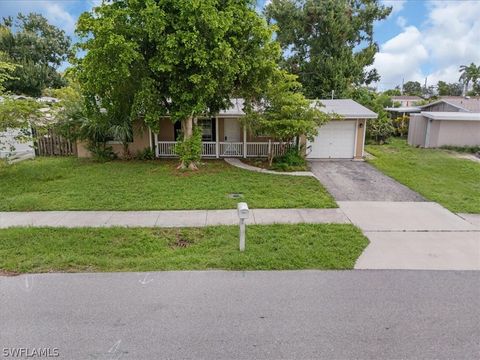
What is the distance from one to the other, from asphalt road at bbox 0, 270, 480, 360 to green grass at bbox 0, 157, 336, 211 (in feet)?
11.3

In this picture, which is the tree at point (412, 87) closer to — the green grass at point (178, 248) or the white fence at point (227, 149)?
the white fence at point (227, 149)

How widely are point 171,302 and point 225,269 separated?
1047 millimetres

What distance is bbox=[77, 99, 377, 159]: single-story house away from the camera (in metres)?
14.7

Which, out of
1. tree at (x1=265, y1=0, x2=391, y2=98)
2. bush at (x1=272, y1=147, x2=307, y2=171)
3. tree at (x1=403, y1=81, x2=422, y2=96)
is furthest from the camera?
tree at (x1=403, y1=81, x2=422, y2=96)

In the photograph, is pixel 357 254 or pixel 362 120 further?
pixel 362 120

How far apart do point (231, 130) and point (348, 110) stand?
5691 millimetres

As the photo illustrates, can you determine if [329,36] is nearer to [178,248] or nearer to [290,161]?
[290,161]

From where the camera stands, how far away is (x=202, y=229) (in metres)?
6.38

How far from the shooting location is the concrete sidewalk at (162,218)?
668cm

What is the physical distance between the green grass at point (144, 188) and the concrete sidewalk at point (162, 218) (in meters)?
0.32

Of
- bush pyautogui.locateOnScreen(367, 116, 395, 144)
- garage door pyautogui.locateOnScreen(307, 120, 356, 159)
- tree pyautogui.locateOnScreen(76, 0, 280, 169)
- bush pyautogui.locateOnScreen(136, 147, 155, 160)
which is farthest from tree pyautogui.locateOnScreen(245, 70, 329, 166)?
bush pyautogui.locateOnScreen(367, 116, 395, 144)

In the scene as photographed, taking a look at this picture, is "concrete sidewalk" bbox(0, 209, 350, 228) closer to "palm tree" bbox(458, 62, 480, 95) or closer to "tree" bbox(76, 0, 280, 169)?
"tree" bbox(76, 0, 280, 169)

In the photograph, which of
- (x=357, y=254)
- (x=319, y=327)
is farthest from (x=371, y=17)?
(x=319, y=327)

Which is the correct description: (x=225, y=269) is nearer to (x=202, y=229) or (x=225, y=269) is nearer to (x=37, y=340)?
(x=202, y=229)
